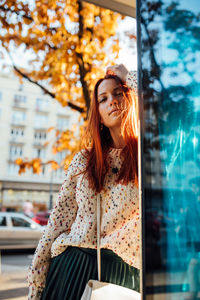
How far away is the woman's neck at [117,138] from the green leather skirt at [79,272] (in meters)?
0.56

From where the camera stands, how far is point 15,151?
3356 centimetres

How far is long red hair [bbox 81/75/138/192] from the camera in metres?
1.35

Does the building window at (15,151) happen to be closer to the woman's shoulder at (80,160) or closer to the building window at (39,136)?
the building window at (39,136)

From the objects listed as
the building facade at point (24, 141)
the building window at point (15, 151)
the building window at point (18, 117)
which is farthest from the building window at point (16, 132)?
the building window at point (15, 151)

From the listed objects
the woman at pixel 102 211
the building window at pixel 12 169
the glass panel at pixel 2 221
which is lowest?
the glass panel at pixel 2 221

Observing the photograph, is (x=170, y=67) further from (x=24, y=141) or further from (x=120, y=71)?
(x=24, y=141)

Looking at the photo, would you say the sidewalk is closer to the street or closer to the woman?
the street

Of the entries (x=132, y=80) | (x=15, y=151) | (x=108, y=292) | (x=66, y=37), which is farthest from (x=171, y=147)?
(x=15, y=151)

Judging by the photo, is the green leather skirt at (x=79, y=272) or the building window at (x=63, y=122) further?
the building window at (x=63, y=122)

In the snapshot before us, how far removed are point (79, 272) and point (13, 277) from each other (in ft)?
16.2

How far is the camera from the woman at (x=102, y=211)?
4.03 feet

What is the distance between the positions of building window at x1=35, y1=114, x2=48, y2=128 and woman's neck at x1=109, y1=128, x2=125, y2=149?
34.6m

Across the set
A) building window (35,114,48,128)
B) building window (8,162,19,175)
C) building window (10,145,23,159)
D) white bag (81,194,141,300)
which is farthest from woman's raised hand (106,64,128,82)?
building window (35,114,48,128)

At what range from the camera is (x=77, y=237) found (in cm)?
136
